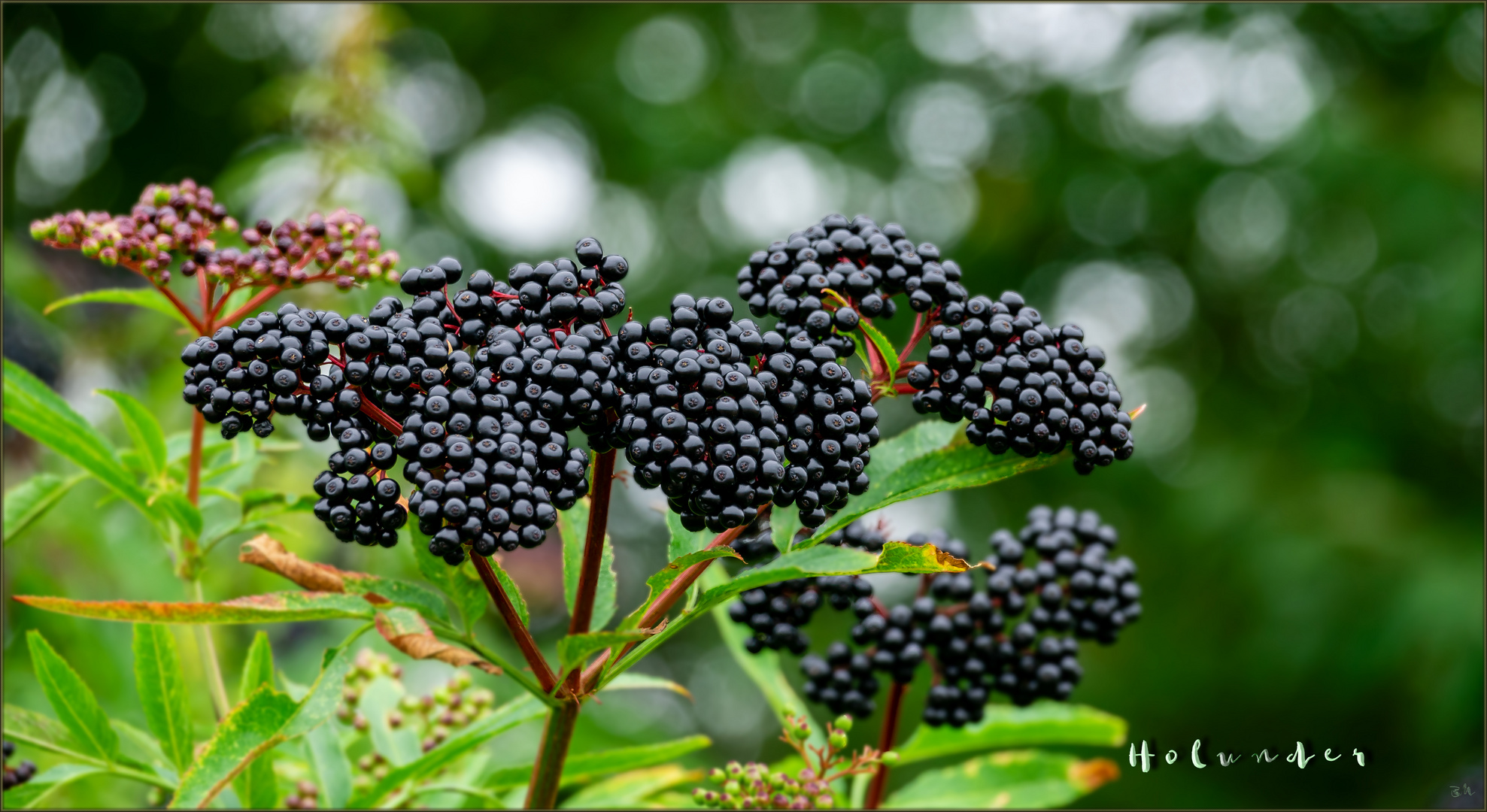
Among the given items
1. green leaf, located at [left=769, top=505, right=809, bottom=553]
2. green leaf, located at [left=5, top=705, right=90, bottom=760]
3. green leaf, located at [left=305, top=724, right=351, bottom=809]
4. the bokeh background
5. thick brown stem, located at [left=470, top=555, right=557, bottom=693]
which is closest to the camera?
thick brown stem, located at [left=470, top=555, right=557, bottom=693]

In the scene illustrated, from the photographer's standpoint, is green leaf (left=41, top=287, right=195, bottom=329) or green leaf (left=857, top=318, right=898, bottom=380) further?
green leaf (left=41, top=287, right=195, bottom=329)

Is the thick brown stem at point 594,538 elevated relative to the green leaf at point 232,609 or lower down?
elevated

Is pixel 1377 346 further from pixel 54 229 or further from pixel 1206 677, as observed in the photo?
pixel 54 229

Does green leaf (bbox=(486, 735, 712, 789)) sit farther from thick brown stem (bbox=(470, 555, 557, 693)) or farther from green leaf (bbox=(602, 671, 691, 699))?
thick brown stem (bbox=(470, 555, 557, 693))

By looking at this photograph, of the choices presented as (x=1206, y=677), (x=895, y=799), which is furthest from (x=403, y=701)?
(x=1206, y=677)

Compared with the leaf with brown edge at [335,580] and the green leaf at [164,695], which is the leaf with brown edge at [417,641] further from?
the green leaf at [164,695]

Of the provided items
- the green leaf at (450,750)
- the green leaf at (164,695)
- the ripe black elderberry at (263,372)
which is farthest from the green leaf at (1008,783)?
the ripe black elderberry at (263,372)

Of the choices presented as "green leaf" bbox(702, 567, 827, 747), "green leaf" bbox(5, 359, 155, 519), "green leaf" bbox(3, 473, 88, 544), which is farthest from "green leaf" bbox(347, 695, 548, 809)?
"green leaf" bbox(3, 473, 88, 544)
